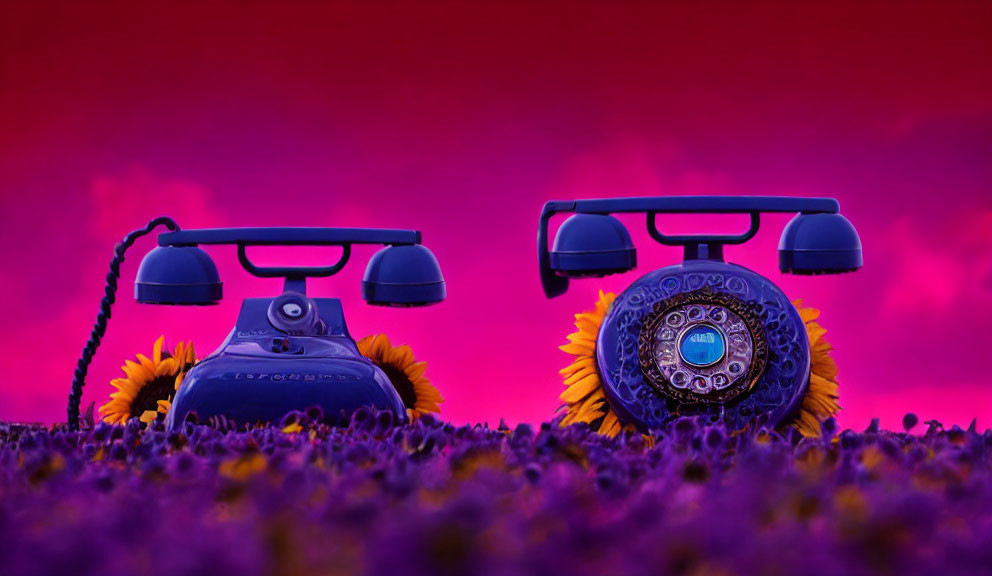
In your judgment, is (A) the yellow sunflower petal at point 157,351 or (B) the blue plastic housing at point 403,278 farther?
(A) the yellow sunflower petal at point 157,351

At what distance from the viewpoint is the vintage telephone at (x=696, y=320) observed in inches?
105

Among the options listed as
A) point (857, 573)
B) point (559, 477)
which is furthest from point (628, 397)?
point (857, 573)

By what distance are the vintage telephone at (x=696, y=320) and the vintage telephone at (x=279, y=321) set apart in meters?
0.66

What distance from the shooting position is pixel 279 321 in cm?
314

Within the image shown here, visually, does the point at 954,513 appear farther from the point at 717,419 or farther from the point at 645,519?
the point at 717,419

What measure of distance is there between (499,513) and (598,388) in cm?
206

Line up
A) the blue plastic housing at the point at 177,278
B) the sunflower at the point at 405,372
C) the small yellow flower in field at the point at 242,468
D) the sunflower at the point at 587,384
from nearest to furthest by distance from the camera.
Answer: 1. the small yellow flower in field at the point at 242,468
2. the sunflower at the point at 587,384
3. the blue plastic housing at the point at 177,278
4. the sunflower at the point at 405,372

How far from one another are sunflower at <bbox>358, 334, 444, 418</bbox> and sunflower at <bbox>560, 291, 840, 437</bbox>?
2.74 ft

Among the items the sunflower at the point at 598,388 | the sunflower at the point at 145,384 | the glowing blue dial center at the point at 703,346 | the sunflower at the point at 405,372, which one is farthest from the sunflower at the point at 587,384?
the sunflower at the point at 145,384

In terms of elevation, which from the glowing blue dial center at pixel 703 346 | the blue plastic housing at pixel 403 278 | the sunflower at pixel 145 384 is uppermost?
the blue plastic housing at pixel 403 278

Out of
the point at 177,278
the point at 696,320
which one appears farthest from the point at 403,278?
the point at 696,320

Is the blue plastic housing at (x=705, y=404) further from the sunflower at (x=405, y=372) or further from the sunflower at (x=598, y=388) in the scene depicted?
the sunflower at (x=405, y=372)

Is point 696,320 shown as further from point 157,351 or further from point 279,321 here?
point 157,351

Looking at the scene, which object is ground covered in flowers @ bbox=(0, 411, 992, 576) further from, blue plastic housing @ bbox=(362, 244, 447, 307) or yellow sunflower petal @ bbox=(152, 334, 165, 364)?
yellow sunflower petal @ bbox=(152, 334, 165, 364)
